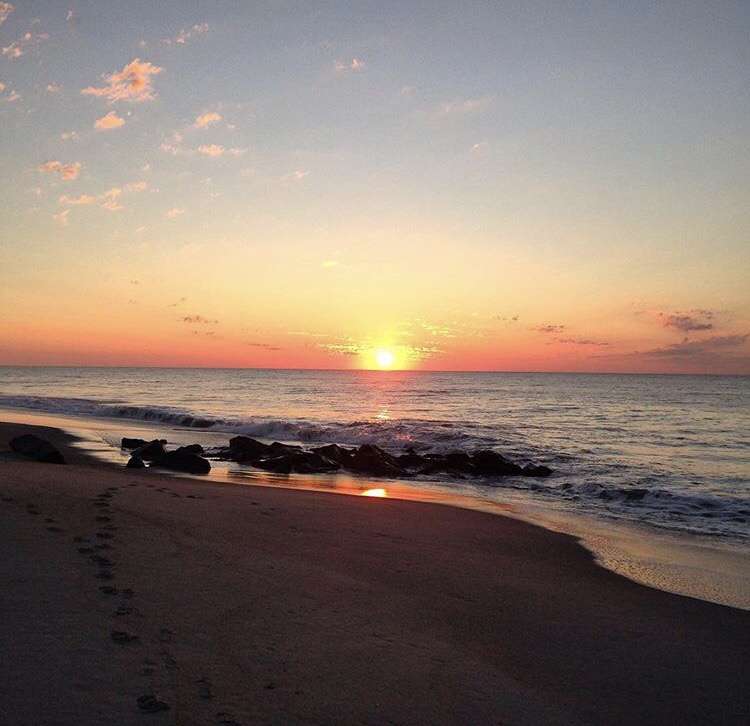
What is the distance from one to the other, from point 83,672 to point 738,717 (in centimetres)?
554

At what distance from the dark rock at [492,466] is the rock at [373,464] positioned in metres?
3.13

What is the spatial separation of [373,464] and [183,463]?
7058 millimetres

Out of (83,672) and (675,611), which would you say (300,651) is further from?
(675,611)

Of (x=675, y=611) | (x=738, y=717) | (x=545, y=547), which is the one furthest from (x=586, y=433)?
(x=738, y=717)

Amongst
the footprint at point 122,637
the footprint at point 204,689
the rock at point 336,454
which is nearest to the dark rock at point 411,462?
the rock at point 336,454

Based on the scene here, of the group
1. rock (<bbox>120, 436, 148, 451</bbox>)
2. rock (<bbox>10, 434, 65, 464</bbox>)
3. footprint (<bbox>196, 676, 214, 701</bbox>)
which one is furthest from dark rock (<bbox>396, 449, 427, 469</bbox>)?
footprint (<bbox>196, 676, 214, 701</bbox>)

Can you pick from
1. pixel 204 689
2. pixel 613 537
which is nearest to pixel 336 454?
pixel 613 537

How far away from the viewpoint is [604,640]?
6.84m

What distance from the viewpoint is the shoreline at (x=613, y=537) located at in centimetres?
971

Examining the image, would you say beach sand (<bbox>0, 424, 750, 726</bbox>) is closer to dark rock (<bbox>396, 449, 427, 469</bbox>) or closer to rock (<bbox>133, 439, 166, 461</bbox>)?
rock (<bbox>133, 439, 166, 461</bbox>)

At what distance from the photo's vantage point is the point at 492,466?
23.5m

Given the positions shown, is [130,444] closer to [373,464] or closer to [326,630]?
[373,464]

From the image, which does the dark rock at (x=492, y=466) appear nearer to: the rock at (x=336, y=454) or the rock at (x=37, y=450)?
the rock at (x=336, y=454)

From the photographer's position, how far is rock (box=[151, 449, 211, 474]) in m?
19.7
